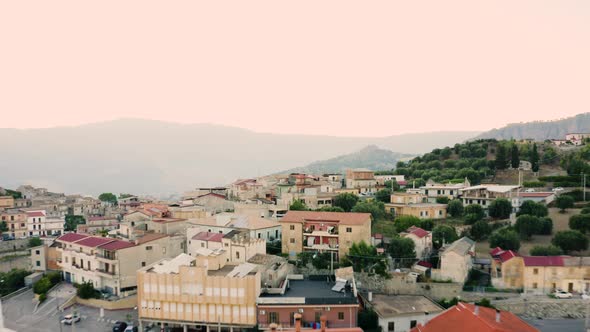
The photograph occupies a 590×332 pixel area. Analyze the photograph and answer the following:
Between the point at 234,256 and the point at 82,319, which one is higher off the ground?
the point at 234,256

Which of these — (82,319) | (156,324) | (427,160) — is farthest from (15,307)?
(427,160)

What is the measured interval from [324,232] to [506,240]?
14512 mm

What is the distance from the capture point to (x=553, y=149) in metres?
71.8

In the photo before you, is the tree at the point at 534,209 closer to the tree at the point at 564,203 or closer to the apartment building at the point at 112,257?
the tree at the point at 564,203

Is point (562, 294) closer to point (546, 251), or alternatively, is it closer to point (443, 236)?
point (546, 251)

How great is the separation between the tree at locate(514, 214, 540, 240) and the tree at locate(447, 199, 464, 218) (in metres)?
6.94

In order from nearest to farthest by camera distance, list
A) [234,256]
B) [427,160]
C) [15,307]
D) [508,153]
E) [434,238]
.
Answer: [234,256] → [15,307] → [434,238] → [508,153] → [427,160]

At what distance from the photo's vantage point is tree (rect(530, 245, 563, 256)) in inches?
1272

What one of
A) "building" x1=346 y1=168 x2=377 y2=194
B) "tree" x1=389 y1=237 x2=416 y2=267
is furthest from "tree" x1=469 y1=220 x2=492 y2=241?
"building" x1=346 y1=168 x2=377 y2=194

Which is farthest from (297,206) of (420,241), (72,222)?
(72,222)

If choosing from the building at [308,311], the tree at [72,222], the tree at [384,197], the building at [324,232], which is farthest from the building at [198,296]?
the tree at [72,222]

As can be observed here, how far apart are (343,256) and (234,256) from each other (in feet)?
27.2

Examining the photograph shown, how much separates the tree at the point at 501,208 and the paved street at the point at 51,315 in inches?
1326

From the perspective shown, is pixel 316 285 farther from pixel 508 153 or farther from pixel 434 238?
pixel 508 153
